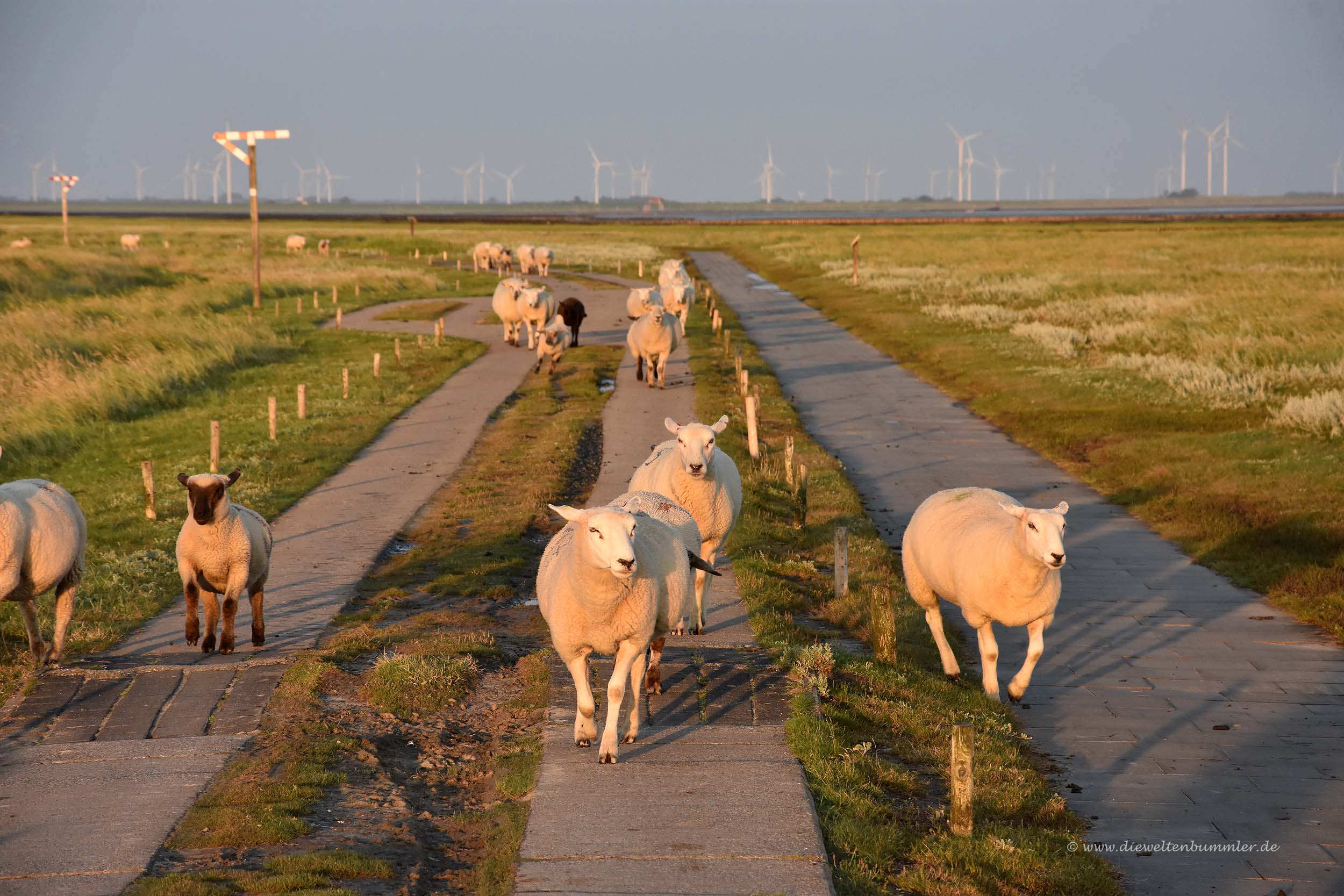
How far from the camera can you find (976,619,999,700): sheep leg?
12.0 metres

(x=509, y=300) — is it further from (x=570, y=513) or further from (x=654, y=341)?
(x=570, y=513)

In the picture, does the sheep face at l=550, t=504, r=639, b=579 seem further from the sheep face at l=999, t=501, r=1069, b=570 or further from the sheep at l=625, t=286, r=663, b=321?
the sheep at l=625, t=286, r=663, b=321

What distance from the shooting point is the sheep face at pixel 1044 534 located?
1057 cm

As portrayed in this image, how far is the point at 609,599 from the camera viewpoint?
9398 mm

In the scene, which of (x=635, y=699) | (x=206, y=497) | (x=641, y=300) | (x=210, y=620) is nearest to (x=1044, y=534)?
(x=635, y=699)

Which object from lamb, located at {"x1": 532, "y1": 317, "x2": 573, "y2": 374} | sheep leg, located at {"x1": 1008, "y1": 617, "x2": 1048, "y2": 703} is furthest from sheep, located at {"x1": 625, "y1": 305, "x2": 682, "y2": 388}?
sheep leg, located at {"x1": 1008, "y1": 617, "x2": 1048, "y2": 703}

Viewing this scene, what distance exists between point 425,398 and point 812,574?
17.7 meters

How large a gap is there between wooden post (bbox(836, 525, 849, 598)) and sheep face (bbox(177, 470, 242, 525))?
21.8ft

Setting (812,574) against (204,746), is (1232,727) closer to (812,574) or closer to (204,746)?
(812,574)

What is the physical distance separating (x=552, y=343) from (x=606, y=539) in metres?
28.0

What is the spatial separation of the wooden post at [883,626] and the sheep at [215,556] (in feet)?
20.0

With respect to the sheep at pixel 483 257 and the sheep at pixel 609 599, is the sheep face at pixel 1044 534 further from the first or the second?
the sheep at pixel 483 257

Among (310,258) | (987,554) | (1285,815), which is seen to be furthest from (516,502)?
(310,258)

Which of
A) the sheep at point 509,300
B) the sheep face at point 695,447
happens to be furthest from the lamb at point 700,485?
the sheep at point 509,300
